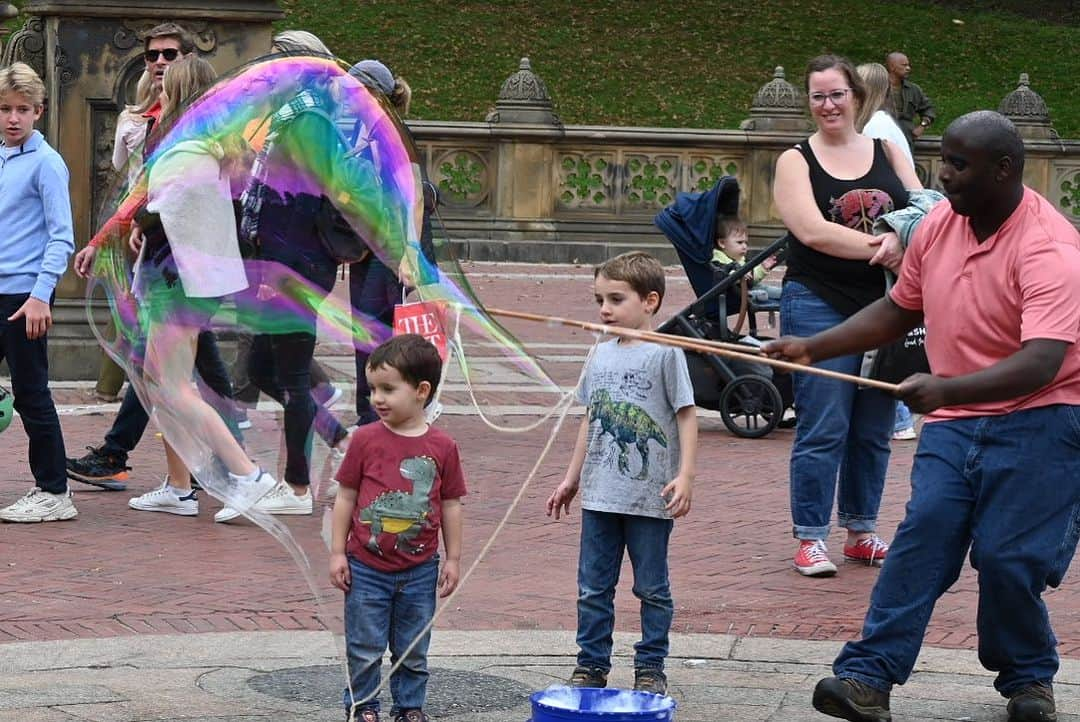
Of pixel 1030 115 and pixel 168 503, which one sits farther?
pixel 1030 115

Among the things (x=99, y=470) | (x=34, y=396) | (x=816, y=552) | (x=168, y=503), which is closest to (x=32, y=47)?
(x=99, y=470)

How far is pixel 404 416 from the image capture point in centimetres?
498

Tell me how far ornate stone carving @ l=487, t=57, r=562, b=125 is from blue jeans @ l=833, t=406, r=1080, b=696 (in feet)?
56.9

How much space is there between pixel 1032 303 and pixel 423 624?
1793 millimetres

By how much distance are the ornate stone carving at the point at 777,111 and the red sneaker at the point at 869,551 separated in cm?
1610

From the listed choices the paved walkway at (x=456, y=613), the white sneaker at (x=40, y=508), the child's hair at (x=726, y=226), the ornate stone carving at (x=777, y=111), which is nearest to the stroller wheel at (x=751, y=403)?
the child's hair at (x=726, y=226)

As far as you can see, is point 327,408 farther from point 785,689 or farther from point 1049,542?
point 1049,542

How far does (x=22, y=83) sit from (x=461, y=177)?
47.1 feet

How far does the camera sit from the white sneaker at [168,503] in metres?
8.37

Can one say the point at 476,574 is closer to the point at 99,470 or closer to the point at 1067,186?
the point at 99,470

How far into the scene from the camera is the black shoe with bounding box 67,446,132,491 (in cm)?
895

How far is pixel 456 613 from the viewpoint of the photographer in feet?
22.0

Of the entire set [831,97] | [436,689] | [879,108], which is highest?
[831,97]

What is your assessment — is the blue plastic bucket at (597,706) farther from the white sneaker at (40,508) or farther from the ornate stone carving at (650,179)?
the ornate stone carving at (650,179)
